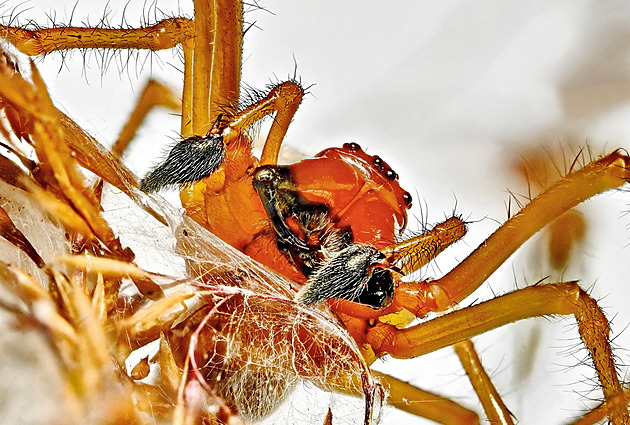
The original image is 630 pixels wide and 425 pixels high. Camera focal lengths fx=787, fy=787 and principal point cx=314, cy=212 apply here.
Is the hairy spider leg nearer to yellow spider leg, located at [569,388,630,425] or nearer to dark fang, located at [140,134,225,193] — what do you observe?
yellow spider leg, located at [569,388,630,425]

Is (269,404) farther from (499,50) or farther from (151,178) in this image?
(499,50)

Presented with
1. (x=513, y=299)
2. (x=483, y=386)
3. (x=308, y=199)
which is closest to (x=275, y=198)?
(x=308, y=199)

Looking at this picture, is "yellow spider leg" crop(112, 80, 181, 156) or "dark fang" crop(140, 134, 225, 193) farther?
"yellow spider leg" crop(112, 80, 181, 156)

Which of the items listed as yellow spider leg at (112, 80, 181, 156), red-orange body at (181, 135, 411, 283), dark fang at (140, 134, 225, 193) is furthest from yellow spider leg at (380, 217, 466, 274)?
yellow spider leg at (112, 80, 181, 156)

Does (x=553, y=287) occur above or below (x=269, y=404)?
above


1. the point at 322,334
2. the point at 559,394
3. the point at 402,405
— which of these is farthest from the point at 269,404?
the point at 559,394

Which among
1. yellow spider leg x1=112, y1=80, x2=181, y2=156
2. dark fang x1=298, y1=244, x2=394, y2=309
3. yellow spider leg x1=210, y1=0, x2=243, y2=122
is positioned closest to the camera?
dark fang x1=298, y1=244, x2=394, y2=309
